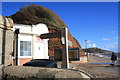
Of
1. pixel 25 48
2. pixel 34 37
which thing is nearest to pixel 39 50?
pixel 34 37

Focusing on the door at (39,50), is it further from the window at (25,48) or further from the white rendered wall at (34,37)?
the window at (25,48)

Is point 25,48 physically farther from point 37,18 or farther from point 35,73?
point 37,18

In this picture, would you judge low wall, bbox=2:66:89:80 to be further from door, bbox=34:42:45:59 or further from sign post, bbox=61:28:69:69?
door, bbox=34:42:45:59

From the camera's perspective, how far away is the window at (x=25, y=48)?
16.6 m

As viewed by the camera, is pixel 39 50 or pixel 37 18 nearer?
pixel 39 50

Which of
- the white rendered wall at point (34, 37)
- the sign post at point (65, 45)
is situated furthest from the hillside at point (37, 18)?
the sign post at point (65, 45)

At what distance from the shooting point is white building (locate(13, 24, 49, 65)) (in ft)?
54.2

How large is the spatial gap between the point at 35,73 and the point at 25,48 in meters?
14.0

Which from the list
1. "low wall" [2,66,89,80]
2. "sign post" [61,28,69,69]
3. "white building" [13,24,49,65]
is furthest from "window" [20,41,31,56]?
"low wall" [2,66,89,80]

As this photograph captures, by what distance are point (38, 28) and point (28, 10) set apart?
134ft

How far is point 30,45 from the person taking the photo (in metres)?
17.7

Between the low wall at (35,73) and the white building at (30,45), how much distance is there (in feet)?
40.6

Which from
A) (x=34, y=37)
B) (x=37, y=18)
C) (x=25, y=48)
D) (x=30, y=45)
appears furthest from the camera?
(x=37, y=18)

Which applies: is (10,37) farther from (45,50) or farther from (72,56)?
(45,50)
